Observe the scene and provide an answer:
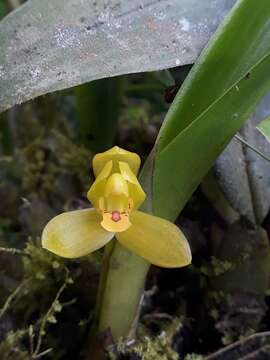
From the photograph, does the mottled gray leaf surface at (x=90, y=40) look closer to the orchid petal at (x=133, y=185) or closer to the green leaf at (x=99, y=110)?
the orchid petal at (x=133, y=185)

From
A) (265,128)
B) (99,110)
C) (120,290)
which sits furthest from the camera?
(99,110)

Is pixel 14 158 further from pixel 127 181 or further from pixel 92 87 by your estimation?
pixel 127 181

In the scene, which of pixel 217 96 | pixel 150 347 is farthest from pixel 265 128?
pixel 150 347

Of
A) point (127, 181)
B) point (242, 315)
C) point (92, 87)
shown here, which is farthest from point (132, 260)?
point (92, 87)

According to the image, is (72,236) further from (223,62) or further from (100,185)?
(223,62)

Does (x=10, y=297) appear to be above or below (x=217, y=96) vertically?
below

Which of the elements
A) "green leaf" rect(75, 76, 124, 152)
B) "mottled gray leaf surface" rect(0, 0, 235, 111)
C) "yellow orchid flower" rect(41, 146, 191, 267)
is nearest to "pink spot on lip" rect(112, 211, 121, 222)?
"yellow orchid flower" rect(41, 146, 191, 267)
